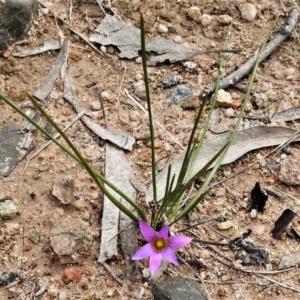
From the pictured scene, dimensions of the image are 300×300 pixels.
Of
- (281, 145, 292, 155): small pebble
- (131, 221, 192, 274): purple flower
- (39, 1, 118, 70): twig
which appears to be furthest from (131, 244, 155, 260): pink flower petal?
(39, 1, 118, 70): twig

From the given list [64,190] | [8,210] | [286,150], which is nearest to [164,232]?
[64,190]

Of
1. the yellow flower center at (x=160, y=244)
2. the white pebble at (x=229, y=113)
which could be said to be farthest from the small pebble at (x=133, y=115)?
the yellow flower center at (x=160, y=244)

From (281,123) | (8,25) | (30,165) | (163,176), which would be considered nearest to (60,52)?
(8,25)

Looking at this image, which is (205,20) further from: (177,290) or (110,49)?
(177,290)

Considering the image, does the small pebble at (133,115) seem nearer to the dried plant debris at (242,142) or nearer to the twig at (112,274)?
the dried plant debris at (242,142)

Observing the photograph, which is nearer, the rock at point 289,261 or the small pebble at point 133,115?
the rock at point 289,261

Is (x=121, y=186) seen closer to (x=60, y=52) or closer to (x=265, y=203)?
(x=265, y=203)
